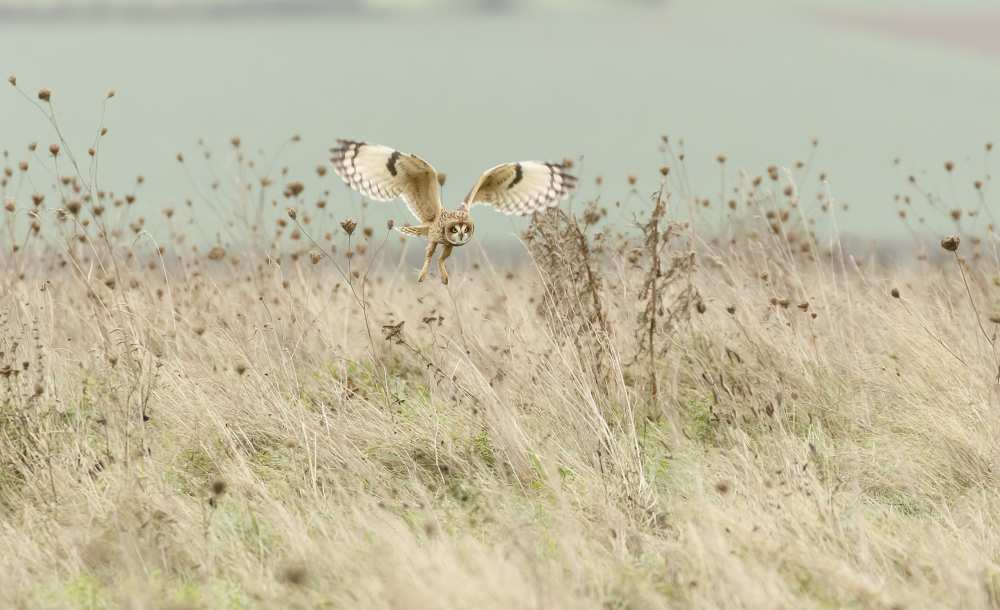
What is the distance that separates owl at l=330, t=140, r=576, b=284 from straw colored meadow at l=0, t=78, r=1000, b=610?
→ 825 mm

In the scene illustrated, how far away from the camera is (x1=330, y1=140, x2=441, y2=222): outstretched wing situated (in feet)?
15.1

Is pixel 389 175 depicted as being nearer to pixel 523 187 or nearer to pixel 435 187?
pixel 435 187

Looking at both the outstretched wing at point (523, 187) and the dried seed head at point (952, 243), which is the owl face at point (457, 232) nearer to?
the outstretched wing at point (523, 187)

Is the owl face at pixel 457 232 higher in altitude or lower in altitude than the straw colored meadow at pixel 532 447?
higher

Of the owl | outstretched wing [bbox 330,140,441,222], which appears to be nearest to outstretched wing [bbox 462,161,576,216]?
the owl

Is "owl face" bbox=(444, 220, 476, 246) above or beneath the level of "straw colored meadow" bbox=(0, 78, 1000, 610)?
above

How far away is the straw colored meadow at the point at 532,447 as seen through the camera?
4008mm

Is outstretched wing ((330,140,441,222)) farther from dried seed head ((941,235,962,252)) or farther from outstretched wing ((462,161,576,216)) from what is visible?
dried seed head ((941,235,962,252))

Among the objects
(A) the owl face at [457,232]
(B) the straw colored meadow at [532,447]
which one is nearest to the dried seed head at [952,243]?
(B) the straw colored meadow at [532,447]

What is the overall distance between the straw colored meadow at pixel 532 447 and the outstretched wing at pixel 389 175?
85cm

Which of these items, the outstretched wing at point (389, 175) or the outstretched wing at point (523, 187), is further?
the outstretched wing at point (523, 187)

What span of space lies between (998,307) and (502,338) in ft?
11.7

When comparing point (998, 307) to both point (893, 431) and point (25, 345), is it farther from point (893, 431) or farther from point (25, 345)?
point (25, 345)

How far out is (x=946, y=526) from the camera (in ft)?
15.6
